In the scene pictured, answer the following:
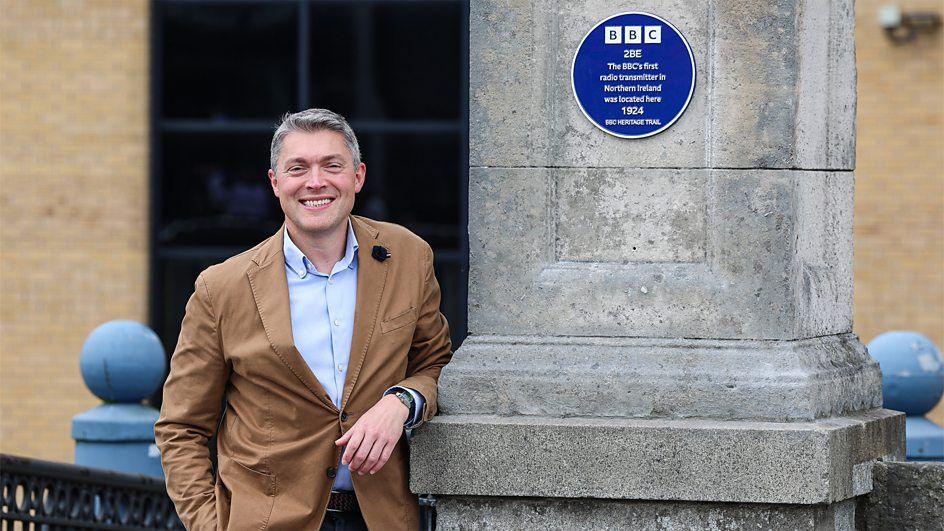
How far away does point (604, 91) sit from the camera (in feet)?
14.2

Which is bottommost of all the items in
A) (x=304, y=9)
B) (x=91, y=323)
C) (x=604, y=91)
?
(x=91, y=323)

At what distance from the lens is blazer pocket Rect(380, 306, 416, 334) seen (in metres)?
4.20

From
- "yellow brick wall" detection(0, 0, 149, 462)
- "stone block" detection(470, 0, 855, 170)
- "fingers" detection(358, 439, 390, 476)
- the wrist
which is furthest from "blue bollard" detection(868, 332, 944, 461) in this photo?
"yellow brick wall" detection(0, 0, 149, 462)

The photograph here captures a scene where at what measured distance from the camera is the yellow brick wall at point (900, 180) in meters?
11.1

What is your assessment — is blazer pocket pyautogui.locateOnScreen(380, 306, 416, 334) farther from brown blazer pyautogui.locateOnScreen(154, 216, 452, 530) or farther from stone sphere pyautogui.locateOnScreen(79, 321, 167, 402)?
stone sphere pyautogui.locateOnScreen(79, 321, 167, 402)

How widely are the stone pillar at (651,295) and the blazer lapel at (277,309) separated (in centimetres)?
42

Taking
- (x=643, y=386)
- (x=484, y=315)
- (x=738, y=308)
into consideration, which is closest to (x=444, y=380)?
(x=484, y=315)

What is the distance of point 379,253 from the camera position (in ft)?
14.0

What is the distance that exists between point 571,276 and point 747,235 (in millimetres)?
499

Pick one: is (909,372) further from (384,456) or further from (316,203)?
(316,203)

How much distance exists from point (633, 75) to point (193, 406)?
4.97ft

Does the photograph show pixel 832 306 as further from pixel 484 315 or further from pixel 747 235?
pixel 484 315

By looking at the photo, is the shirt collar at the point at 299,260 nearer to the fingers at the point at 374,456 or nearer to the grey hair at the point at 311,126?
the grey hair at the point at 311,126

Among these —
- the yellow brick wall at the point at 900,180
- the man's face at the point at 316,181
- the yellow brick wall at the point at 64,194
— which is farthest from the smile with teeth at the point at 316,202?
the yellow brick wall at the point at 64,194
